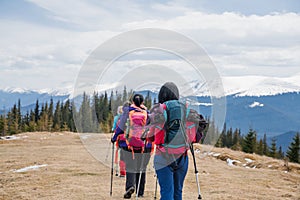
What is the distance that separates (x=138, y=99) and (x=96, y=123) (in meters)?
3.36

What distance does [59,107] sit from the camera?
116875 millimetres

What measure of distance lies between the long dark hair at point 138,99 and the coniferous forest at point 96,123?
20 centimetres

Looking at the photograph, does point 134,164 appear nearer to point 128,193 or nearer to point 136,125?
point 128,193

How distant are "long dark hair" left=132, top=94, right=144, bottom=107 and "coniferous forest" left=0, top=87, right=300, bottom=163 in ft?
0.66

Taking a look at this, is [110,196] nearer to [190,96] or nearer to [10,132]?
[190,96]

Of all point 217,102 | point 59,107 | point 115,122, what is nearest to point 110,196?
point 115,122

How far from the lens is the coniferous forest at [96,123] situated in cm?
1310

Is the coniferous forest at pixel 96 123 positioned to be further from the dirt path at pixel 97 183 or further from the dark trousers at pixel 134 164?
the dark trousers at pixel 134 164

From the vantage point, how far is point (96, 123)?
14.6m

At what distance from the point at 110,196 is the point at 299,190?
976 cm

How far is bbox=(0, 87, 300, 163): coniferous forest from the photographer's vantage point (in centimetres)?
1310

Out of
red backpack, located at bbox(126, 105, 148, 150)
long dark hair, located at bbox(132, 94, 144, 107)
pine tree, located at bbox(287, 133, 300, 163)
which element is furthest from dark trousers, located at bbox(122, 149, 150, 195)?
pine tree, located at bbox(287, 133, 300, 163)

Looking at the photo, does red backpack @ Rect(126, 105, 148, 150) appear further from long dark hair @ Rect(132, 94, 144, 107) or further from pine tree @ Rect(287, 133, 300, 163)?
pine tree @ Rect(287, 133, 300, 163)

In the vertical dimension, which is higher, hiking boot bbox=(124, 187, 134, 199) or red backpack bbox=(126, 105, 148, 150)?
red backpack bbox=(126, 105, 148, 150)
